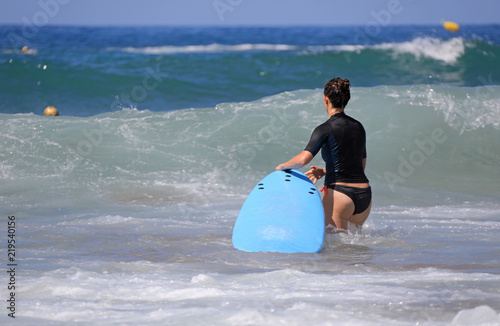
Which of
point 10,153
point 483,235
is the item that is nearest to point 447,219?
Answer: point 483,235

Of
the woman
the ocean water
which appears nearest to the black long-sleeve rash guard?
the woman

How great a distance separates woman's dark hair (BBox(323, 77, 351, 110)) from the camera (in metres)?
4.86

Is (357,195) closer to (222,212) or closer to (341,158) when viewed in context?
(341,158)

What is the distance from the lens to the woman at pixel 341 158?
488 centimetres

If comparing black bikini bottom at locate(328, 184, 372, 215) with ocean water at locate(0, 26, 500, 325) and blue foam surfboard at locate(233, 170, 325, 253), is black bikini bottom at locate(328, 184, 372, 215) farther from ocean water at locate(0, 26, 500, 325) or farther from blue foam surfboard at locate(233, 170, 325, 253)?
ocean water at locate(0, 26, 500, 325)

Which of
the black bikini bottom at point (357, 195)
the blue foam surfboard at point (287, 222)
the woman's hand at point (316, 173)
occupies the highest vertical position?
the woman's hand at point (316, 173)

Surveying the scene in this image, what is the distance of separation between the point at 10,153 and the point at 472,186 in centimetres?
693

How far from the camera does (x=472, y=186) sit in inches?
363

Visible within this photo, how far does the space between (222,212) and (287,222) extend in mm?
2236

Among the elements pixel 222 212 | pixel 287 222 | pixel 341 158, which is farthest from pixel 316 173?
pixel 222 212

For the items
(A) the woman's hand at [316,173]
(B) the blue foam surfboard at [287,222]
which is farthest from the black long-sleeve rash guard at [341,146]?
(B) the blue foam surfboard at [287,222]

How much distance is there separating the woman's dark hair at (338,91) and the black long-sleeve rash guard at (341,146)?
9cm

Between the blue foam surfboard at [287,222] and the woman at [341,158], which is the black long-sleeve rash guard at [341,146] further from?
the blue foam surfboard at [287,222]

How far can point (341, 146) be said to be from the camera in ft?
16.1
